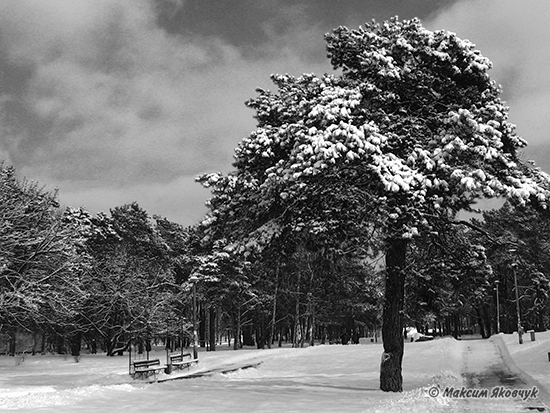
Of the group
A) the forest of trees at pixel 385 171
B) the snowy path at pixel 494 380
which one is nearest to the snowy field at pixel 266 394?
A: the snowy path at pixel 494 380

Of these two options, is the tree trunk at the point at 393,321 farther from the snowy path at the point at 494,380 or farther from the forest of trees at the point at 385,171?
the snowy path at the point at 494,380

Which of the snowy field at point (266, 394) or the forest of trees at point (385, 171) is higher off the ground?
the forest of trees at point (385, 171)

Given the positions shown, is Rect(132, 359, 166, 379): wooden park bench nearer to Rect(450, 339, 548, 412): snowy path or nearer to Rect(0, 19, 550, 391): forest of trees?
Rect(0, 19, 550, 391): forest of trees

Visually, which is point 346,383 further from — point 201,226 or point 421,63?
point 421,63

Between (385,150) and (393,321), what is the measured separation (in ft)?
18.1

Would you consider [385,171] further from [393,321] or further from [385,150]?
[393,321]

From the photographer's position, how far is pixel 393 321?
16.6m

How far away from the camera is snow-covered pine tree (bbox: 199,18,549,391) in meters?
13.3

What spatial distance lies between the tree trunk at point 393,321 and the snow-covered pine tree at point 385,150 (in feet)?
0.11

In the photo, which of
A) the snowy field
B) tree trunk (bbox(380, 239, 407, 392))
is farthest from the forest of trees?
the snowy field

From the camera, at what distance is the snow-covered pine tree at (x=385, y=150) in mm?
13312

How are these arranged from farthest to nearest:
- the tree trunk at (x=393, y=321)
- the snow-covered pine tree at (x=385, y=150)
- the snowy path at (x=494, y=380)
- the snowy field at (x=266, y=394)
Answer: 1. the tree trunk at (x=393, y=321)
2. the snowy path at (x=494, y=380)
3. the snow-covered pine tree at (x=385, y=150)
4. the snowy field at (x=266, y=394)

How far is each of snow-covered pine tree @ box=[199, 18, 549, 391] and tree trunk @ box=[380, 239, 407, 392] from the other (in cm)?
3

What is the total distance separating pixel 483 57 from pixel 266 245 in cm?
850
